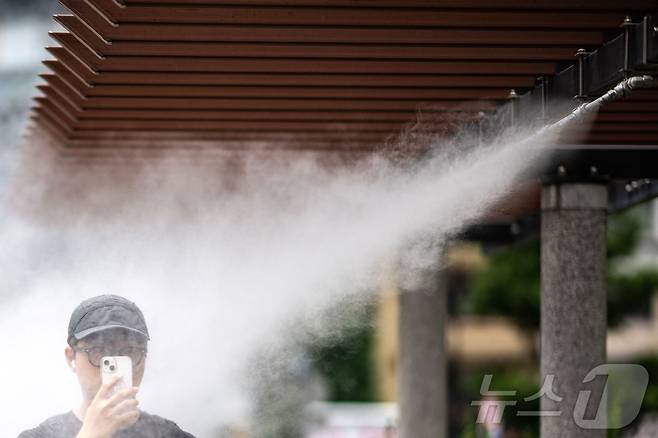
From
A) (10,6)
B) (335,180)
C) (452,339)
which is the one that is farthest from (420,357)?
(10,6)

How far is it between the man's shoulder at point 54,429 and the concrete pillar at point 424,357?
1092cm

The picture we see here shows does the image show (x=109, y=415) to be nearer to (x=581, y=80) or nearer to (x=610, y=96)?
(x=610, y=96)

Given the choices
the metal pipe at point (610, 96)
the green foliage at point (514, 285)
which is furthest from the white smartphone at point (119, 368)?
the green foliage at point (514, 285)


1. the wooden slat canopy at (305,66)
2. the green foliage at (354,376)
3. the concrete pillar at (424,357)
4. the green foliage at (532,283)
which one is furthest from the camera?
the green foliage at (354,376)

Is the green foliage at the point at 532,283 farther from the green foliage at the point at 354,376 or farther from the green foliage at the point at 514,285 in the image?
the green foliage at the point at 354,376

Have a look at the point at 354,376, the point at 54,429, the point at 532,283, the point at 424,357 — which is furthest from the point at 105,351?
the point at 354,376

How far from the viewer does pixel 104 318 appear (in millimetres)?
4027

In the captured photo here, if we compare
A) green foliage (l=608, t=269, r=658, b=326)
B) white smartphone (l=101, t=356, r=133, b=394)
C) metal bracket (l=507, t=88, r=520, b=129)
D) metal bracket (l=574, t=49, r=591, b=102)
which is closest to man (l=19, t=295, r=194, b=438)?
white smartphone (l=101, t=356, r=133, b=394)

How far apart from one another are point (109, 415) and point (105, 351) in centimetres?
42

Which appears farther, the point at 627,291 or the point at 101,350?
the point at 627,291

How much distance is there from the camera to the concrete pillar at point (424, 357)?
48.9 ft

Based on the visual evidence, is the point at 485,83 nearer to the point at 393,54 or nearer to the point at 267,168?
the point at 393,54

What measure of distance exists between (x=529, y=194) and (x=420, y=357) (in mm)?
3440

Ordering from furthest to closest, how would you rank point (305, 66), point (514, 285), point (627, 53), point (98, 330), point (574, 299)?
1. point (514, 285)
2. point (574, 299)
3. point (305, 66)
4. point (627, 53)
5. point (98, 330)
